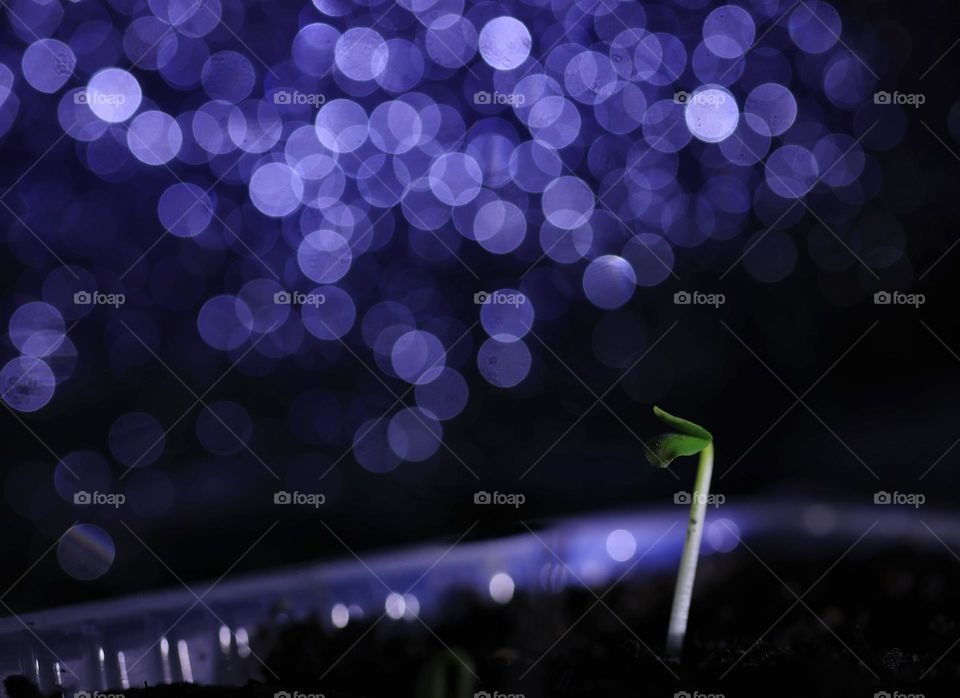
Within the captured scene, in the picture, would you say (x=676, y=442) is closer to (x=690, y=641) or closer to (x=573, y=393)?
(x=690, y=641)

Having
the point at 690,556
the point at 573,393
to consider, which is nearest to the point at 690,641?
the point at 690,556

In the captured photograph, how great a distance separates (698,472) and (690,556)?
0.07 meters

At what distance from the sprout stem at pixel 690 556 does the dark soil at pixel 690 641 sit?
0.04 meters

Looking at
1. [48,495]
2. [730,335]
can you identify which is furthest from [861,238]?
[48,495]

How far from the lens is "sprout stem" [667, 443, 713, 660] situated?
2.19 ft

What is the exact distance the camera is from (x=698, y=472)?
68 cm

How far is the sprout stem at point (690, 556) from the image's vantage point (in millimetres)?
668

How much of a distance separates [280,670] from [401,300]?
1.95 feet

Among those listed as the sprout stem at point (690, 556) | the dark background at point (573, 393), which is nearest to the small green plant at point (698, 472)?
the sprout stem at point (690, 556)

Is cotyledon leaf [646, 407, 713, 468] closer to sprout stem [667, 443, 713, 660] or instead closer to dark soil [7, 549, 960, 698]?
sprout stem [667, 443, 713, 660]

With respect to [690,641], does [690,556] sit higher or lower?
higher

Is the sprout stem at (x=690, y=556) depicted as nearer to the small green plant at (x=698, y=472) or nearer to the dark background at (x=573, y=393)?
Answer: the small green plant at (x=698, y=472)

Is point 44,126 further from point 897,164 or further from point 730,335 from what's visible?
point 897,164

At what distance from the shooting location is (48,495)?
1167 mm
